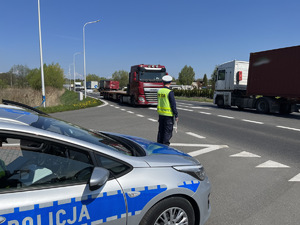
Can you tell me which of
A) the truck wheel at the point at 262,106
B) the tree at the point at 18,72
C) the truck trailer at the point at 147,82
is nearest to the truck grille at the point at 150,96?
the truck trailer at the point at 147,82

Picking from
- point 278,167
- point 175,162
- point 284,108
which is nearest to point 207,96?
point 284,108

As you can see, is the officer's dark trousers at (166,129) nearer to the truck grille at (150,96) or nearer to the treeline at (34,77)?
the truck grille at (150,96)

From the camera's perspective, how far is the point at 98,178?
1806mm

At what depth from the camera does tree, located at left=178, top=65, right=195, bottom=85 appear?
306ft

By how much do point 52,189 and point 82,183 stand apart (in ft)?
0.69

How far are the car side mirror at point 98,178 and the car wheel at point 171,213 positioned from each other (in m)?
0.52

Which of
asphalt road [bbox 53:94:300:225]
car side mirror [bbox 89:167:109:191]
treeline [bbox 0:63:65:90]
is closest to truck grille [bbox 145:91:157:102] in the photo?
asphalt road [bbox 53:94:300:225]

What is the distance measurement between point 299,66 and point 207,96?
2572 cm

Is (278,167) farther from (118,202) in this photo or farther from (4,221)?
(4,221)

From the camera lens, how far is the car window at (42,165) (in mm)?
1844

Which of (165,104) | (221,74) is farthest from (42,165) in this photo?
(221,74)

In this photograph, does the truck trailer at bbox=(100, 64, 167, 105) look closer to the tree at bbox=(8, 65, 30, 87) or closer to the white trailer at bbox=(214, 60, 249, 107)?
the white trailer at bbox=(214, 60, 249, 107)

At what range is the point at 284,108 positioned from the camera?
14.4 meters

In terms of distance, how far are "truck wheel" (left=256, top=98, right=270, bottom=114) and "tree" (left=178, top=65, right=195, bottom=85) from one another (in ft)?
258
